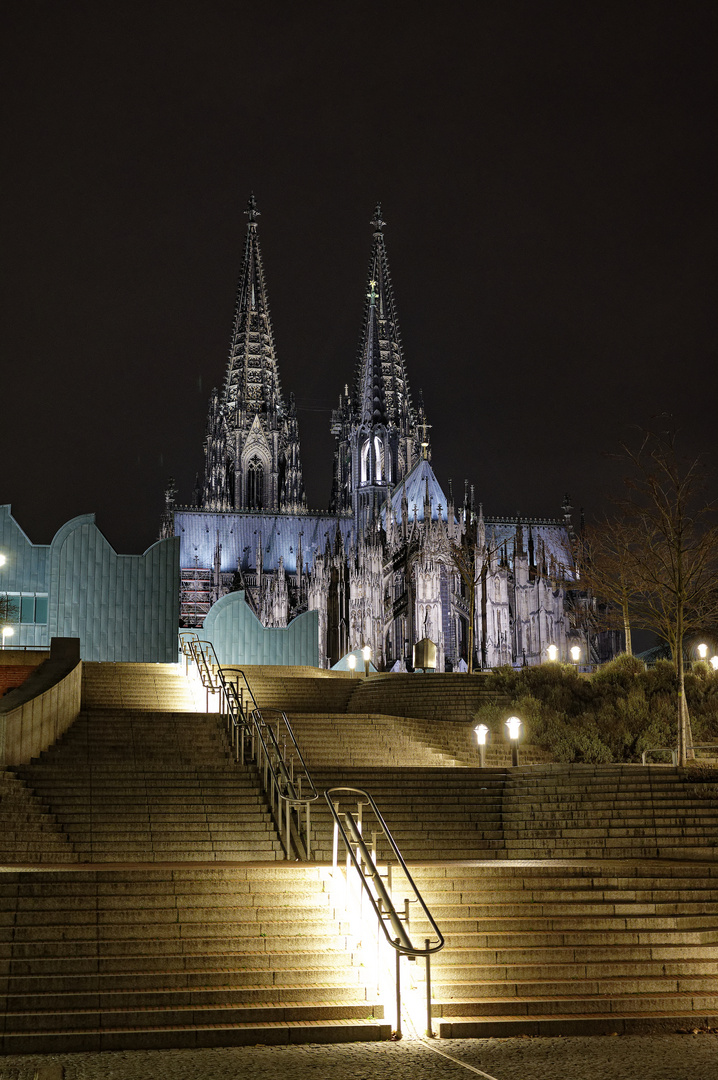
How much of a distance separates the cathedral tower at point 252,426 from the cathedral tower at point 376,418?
187 inches

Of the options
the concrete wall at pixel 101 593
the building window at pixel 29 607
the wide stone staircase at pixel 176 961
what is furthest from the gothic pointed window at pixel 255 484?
the wide stone staircase at pixel 176 961

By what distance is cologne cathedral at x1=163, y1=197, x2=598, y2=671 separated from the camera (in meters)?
57.7

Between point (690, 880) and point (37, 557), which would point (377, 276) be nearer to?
point (37, 557)

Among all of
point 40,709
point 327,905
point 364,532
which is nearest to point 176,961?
point 327,905

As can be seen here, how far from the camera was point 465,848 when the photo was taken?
46.4 feet

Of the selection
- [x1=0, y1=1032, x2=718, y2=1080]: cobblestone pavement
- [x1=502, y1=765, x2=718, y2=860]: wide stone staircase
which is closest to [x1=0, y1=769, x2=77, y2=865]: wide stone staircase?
[x1=0, y1=1032, x2=718, y2=1080]: cobblestone pavement

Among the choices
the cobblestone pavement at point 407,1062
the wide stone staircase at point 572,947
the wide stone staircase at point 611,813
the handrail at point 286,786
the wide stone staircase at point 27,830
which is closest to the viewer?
the cobblestone pavement at point 407,1062

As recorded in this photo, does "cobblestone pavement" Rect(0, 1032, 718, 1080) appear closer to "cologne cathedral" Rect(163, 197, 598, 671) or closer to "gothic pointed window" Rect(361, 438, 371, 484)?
"cologne cathedral" Rect(163, 197, 598, 671)

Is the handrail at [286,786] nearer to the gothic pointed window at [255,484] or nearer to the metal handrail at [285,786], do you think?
the metal handrail at [285,786]

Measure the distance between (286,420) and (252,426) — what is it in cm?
367

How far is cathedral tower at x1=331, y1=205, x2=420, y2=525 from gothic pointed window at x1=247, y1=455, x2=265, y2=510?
652 cm

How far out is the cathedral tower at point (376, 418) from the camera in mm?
85250

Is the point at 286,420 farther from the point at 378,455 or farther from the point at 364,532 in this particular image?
the point at 364,532

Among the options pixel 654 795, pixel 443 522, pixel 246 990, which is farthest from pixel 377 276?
pixel 246 990
